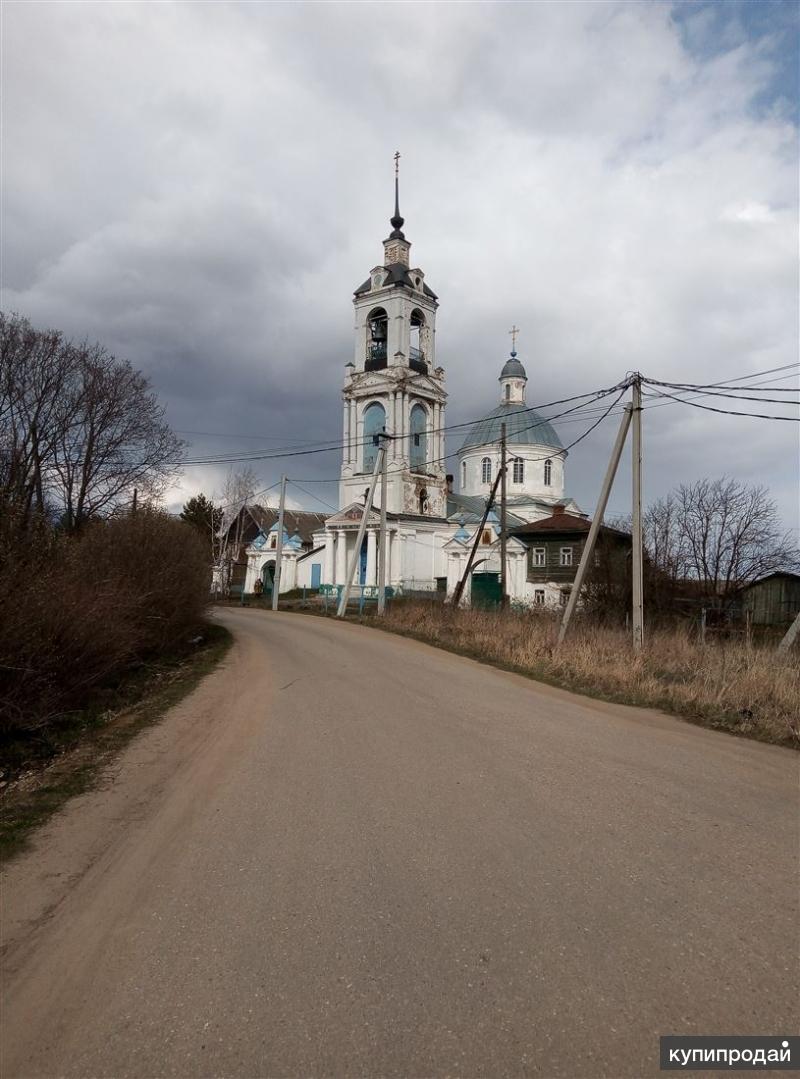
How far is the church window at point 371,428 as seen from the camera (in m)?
52.1

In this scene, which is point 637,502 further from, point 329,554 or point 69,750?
point 329,554

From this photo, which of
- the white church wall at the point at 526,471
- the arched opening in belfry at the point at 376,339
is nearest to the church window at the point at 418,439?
the arched opening in belfry at the point at 376,339

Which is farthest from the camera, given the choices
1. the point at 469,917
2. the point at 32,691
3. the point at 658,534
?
the point at 658,534

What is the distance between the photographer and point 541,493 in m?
57.1

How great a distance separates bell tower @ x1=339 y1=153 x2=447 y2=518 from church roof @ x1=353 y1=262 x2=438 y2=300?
8cm

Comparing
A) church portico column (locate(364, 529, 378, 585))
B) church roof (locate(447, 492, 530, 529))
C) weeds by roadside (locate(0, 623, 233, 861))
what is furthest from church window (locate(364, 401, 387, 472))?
weeds by roadside (locate(0, 623, 233, 861))

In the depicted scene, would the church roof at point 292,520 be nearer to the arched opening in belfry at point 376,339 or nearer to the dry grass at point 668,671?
the arched opening in belfry at point 376,339

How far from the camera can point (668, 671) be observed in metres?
12.3

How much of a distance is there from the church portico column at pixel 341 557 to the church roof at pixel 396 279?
19267mm

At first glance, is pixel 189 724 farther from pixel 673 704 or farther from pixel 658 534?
pixel 658 534

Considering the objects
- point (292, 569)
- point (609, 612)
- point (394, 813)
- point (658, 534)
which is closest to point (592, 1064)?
point (394, 813)

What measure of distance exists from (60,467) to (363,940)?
78.7 feet

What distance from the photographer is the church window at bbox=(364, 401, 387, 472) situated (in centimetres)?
5209

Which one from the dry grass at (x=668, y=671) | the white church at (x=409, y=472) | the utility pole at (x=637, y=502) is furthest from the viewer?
the white church at (x=409, y=472)
